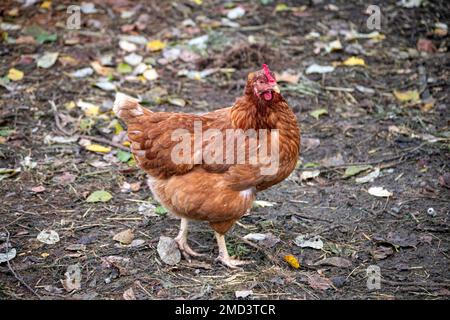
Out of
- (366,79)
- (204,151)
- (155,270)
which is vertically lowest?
(155,270)

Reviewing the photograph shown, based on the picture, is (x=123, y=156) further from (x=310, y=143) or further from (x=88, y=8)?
(x=88, y=8)

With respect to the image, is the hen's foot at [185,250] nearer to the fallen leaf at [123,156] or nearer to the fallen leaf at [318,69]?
the fallen leaf at [123,156]

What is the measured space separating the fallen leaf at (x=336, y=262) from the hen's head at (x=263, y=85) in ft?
3.72

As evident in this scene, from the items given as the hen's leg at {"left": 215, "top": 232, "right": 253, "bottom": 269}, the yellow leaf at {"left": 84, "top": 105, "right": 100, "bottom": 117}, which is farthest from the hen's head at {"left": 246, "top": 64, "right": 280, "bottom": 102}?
the yellow leaf at {"left": 84, "top": 105, "right": 100, "bottom": 117}

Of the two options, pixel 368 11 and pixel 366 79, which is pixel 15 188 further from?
pixel 368 11

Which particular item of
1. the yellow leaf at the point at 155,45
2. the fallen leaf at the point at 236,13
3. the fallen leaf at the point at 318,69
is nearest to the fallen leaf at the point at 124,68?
the yellow leaf at the point at 155,45

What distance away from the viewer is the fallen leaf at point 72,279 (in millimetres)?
3480

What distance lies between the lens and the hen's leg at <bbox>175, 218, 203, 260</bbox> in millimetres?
3879

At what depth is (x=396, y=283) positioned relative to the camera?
3.50 m

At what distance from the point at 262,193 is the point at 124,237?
121 centimetres

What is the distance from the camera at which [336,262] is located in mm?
3750

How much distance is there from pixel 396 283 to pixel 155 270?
4.98ft

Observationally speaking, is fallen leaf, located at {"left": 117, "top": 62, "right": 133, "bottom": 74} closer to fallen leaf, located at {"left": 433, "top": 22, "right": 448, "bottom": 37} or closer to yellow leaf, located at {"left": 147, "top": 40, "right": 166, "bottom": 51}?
yellow leaf, located at {"left": 147, "top": 40, "right": 166, "bottom": 51}
